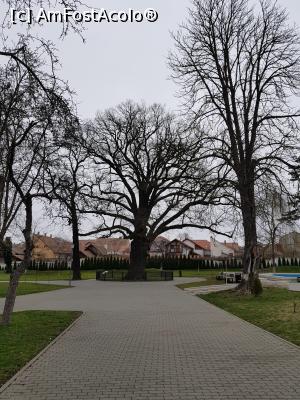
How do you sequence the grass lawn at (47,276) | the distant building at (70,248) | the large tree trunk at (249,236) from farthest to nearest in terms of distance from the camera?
the distant building at (70,248) → the grass lawn at (47,276) → the large tree trunk at (249,236)

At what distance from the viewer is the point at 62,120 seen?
10.0 m

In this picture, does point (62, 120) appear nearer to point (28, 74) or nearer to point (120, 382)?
point (28, 74)

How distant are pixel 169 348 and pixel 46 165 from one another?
271 inches

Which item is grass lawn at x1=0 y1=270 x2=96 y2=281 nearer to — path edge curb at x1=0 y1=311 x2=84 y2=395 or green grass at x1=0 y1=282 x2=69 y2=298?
green grass at x1=0 y1=282 x2=69 y2=298

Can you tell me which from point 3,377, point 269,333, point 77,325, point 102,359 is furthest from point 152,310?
point 3,377

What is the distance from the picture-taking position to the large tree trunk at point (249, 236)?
2519cm

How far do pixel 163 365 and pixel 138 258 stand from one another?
38134 millimetres

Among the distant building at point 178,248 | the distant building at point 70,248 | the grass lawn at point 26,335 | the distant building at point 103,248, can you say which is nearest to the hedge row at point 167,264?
the distant building at point 70,248

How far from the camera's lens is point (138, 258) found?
46.9 meters

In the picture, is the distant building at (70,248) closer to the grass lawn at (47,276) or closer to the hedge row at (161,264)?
the hedge row at (161,264)

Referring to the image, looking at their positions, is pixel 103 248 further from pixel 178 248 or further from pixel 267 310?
pixel 267 310

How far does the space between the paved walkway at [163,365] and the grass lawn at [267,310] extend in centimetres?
63

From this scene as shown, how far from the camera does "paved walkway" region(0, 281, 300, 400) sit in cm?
689

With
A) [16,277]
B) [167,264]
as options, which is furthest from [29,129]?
[167,264]
